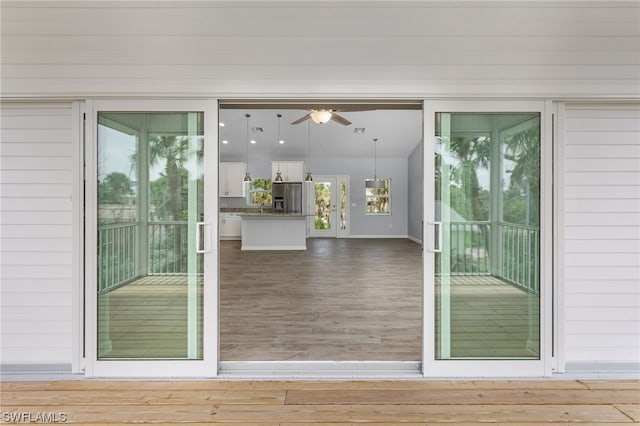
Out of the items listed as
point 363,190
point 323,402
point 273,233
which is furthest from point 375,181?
point 323,402

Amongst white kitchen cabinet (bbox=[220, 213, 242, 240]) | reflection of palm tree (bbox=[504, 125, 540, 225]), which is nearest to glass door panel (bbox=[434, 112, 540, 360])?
reflection of palm tree (bbox=[504, 125, 540, 225])

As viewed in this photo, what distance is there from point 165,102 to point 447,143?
2.06 metres

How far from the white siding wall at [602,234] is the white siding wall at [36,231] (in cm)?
368

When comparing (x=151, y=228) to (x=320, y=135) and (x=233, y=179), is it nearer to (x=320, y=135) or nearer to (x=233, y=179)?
(x=320, y=135)

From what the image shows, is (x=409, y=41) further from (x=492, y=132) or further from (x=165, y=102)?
(x=165, y=102)

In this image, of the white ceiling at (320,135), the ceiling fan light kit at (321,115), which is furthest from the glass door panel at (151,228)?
the white ceiling at (320,135)

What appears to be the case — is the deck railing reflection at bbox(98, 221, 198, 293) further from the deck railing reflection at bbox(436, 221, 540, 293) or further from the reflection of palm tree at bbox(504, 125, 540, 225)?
the reflection of palm tree at bbox(504, 125, 540, 225)

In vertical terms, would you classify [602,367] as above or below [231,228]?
below

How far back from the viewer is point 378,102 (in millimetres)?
2584

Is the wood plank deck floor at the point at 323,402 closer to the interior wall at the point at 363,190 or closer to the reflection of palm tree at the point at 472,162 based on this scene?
the reflection of palm tree at the point at 472,162

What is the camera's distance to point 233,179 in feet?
37.1

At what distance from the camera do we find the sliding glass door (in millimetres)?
2549

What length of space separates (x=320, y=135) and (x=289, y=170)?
1720mm

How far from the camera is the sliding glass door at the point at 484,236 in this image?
2.55 metres
